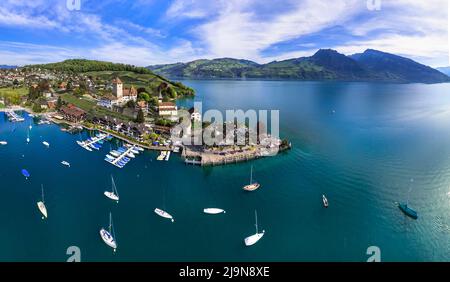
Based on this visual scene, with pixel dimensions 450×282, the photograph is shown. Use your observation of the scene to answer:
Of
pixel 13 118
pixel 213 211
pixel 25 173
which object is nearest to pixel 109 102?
pixel 13 118

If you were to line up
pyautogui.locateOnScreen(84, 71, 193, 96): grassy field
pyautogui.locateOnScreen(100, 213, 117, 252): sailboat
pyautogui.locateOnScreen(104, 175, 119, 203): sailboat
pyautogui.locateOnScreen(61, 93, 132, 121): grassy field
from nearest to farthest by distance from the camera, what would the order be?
pyautogui.locateOnScreen(100, 213, 117, 252): sailboat
pyautogui.locateOnScreen(104, 175, 119, 203): sailboat
pyautogui.locateOnScreen(61, 93, 132, 121): grassy field
pyautogui.locateOnScreen(84, 71, 193, 96): grassy field

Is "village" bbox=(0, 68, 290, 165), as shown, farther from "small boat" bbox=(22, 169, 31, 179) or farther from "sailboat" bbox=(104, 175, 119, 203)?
"small boat" bbox=(22, 169, 31, 179)

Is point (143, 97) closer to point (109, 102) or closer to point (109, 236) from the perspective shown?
point (109, 102)

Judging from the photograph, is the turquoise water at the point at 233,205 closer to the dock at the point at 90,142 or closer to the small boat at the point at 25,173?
the small boat at the point at 25,173

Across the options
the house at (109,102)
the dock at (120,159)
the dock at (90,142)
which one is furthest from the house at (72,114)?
the dock at (120,159)

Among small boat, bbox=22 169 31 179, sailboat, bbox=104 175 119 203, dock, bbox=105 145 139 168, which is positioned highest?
dock, bbox=105 145 139 168

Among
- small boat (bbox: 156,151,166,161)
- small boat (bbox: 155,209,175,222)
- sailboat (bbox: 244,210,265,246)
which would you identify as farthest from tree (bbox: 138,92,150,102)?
sailboat (bbox: 244,210,265,246)
